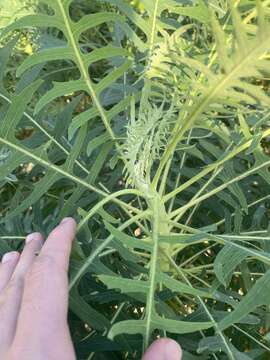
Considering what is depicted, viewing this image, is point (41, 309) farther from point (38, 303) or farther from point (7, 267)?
point (7, 267)

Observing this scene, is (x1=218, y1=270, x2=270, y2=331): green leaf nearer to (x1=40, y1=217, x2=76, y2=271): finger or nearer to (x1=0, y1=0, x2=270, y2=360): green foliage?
(x1=0, y1=0, x2=270, y2=360): green foliage

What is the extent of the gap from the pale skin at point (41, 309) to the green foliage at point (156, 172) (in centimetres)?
5

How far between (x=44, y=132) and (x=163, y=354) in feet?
1.63

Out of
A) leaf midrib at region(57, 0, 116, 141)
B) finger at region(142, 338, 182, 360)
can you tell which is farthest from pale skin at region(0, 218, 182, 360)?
leaf midrib at region(57, 0, 116, 141)

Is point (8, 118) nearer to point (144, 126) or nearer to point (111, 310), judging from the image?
point (144, 126)

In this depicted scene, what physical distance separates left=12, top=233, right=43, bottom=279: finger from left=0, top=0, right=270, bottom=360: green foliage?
6cm

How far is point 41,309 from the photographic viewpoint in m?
0.62

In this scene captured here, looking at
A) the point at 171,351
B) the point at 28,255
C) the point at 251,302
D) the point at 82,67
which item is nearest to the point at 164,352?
the point at 171,351

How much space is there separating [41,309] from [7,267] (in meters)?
0.19

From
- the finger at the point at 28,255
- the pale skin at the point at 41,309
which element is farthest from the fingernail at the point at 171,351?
the finger at the point at 28,255

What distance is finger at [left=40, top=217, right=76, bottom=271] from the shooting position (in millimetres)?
704

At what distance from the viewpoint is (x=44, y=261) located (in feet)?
2.27

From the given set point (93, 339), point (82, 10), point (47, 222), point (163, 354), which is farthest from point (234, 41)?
point (82, 10)

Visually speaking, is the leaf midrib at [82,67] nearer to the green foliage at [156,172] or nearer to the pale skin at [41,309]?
the green foliage at [156,172]
